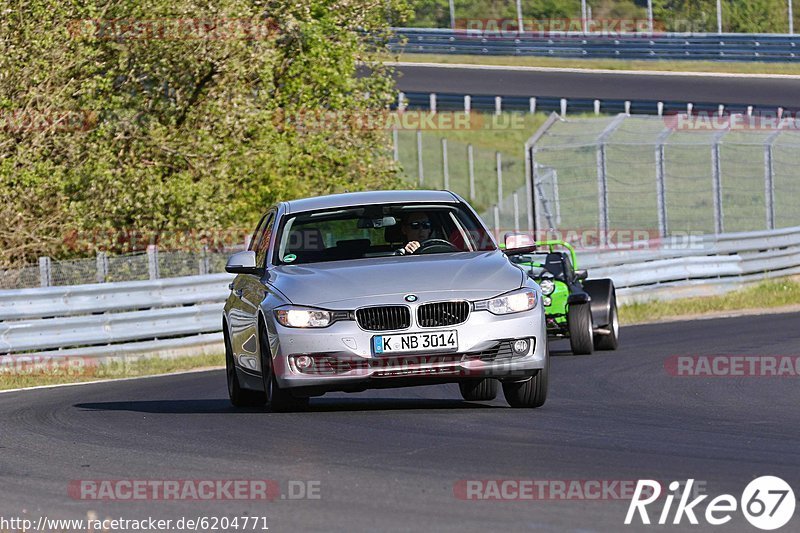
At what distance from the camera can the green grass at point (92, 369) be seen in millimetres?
18328

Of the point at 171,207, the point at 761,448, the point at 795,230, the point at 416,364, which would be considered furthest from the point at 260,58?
the point at 761,448

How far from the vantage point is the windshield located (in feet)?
36.8

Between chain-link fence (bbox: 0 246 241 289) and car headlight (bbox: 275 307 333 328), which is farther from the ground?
car headlight (bbox: 275 307 333 328)

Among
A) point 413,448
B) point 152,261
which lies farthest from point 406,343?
point 152,261

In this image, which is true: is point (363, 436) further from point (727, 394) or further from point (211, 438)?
point (727, 394)

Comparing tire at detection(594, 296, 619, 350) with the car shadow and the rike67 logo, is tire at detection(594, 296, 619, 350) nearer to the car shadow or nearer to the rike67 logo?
the car shadow

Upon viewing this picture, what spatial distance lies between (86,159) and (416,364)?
14.1 meters

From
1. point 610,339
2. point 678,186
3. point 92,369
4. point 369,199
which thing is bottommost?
point 678,186

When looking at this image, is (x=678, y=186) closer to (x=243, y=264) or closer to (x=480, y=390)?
(x=480, y=390)

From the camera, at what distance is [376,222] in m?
11.3

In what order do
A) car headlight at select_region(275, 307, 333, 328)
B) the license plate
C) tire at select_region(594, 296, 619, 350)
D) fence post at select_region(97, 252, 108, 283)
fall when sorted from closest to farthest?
1. the license plate
2. car headlight at select_region(275, 307, 333, 328)
3. tire at select_region(594, 296, 619, 350)
4. fence post at select_region(97, 252, 108, 283)

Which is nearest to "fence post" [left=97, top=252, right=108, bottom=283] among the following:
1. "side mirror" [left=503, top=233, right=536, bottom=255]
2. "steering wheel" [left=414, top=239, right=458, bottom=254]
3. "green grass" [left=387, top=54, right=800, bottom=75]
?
"steering wheel" [left=414, top=239, right=458, bottom=254]

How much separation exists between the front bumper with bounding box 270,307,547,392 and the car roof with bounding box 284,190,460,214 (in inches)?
60.0

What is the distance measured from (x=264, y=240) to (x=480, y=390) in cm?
201
